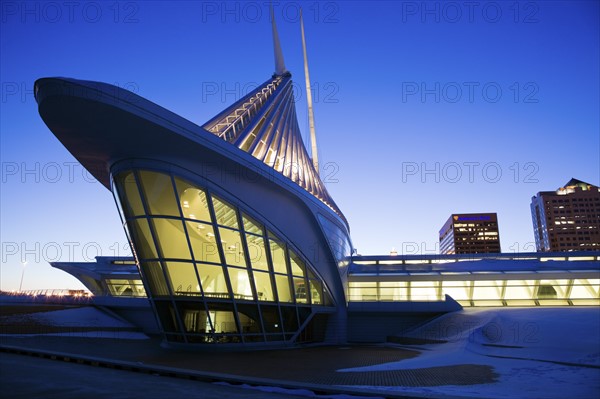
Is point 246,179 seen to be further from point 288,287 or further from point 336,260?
point 336,260

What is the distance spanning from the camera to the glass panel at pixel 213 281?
72.6ft

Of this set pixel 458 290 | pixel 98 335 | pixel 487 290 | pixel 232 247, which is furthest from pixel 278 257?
pixel 487 290

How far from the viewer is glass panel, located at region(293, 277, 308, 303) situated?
26.8 metres

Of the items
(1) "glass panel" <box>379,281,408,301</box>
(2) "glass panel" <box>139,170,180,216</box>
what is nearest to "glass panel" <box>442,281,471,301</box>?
(1) "glass panel" <box>379,281,408,301</box>

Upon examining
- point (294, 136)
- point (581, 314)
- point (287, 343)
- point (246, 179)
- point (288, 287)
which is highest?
point (294, 136)

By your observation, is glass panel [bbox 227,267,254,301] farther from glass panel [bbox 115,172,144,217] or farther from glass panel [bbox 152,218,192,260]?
glass panel [bbox 115,172,144,217]

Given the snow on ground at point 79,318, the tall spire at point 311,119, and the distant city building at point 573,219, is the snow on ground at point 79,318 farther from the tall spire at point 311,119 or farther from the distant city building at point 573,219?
the distant city building at point 573,219

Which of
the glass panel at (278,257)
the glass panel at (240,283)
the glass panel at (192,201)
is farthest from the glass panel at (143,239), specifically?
the glass panel at (278,257)

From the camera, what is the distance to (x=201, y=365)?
53.5ft

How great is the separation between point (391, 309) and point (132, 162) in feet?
74.0

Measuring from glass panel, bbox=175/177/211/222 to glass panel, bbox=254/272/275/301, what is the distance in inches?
183

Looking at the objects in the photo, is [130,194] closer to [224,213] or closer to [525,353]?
[224,213]

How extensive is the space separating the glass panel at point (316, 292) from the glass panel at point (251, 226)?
6539 millimetres

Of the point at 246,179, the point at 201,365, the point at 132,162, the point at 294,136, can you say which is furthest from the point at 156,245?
the point at 294,136
